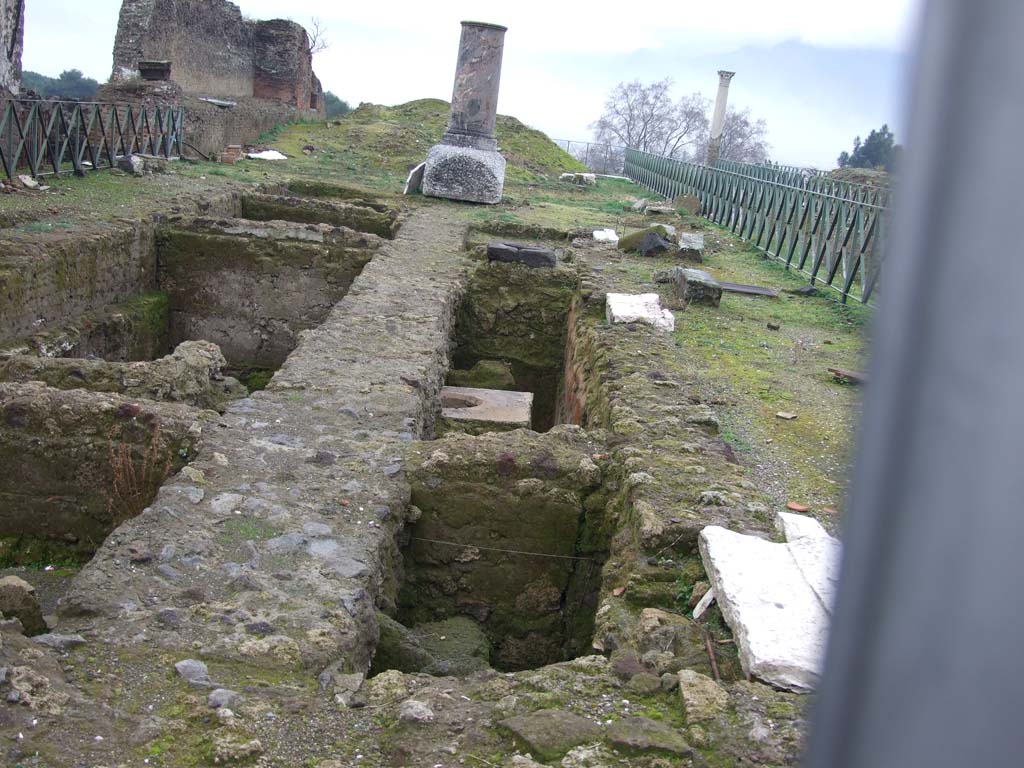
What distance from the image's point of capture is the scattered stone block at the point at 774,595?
262 centimetres

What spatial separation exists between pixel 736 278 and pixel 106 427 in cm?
799

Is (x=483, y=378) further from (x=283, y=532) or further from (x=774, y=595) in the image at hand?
(x=774, y=595)

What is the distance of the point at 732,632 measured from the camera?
2898 millimetres

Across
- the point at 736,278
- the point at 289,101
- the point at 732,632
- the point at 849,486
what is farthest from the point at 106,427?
the point at 289,101

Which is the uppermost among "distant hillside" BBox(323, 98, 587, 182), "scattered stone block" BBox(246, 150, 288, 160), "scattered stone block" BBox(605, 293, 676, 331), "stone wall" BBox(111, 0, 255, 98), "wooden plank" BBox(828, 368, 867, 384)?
"stone wall" BBox(111, 0, 255, 98)

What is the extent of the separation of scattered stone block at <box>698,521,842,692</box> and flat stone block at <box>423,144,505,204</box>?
1094cm

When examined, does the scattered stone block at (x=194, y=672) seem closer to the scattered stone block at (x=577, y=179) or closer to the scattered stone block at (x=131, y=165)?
the scattered stone block at (x=131, y=165)

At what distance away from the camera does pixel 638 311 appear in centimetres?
747

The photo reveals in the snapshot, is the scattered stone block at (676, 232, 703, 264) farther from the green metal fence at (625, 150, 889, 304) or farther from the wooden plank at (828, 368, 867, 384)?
the wooden plank at (828, 368, 867, 384)

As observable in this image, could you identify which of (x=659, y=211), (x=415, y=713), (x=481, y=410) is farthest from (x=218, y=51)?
(x=415, y=713)

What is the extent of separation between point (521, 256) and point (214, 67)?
57.7ft

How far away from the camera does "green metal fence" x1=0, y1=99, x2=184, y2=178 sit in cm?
1072

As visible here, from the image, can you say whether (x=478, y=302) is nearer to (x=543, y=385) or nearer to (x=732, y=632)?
(x=543, y=385)

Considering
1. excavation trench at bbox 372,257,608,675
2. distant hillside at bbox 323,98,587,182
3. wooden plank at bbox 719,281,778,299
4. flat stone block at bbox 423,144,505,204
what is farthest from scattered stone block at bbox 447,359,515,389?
distant hillside at bbox 323,98,587,182
